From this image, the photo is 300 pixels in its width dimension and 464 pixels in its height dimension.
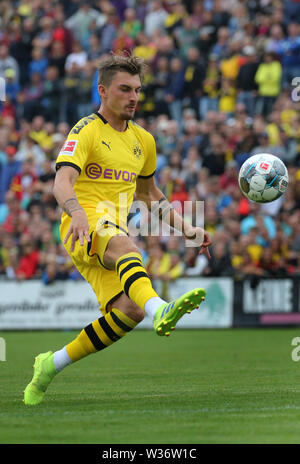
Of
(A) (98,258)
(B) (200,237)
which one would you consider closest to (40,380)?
(A) (98,258)

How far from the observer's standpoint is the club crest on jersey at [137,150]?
8008 millimetres

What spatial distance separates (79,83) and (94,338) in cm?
1628

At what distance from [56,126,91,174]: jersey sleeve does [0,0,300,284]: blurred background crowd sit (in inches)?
411

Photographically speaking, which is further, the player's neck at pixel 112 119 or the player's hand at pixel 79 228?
the player's neck at pixel 112 119

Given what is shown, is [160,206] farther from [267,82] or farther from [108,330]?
[267,82]

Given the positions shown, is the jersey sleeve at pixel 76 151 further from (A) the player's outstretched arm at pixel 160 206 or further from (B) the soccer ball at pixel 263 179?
(B) the soccer ball at pixel 263 179

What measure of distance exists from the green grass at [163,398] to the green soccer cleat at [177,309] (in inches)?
23.4

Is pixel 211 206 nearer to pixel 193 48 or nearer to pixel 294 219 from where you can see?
pixel 294 219

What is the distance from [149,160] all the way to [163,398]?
2.10 meters

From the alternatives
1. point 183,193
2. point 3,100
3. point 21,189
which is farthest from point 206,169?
point 3,100

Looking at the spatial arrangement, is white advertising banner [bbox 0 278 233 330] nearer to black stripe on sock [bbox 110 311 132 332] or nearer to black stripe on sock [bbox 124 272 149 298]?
black stripe on sock [bbox 110 311 132 332]

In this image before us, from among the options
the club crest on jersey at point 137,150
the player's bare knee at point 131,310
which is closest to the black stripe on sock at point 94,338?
the player's bare knee at point 131,310

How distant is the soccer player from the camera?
283 inches

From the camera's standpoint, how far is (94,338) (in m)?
7.54
